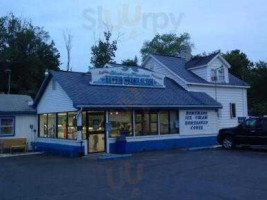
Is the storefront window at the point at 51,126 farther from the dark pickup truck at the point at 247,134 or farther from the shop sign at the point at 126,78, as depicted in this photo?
the dark pickup truck at the point at 247,134

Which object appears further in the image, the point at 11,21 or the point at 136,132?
the point at 11,21

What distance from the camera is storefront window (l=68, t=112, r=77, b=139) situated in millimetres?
21500

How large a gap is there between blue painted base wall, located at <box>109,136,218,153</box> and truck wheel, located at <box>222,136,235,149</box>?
8.89 ft

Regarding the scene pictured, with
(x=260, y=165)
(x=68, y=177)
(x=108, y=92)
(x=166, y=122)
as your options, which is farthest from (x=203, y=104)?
(x=68, y=177)

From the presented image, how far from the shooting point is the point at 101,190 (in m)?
10.8

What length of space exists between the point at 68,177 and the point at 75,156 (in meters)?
7.37

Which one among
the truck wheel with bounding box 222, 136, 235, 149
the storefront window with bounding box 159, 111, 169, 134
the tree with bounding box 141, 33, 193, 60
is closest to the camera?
the truck wheel with bounding box 222, 136, 235, 149

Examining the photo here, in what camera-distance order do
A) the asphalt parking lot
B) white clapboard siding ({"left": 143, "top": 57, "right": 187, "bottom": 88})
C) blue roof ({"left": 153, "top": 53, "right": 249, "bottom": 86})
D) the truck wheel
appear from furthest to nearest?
blue roof ({"left": 153, "top": 53, "right": 249, "bottom": 86}), white clapboard siding ({"left": 143, "top": 57, "right": 187, "bottom": 88}), the truck wheel, the asphalt parking lot

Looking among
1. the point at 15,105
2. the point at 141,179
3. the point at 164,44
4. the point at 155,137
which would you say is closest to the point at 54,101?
the point at 15,105

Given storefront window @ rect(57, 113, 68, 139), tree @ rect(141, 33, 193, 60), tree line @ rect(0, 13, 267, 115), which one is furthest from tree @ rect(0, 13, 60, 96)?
storefront window @ rect(57, 113, 68, 139)

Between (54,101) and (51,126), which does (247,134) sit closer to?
(54,101)

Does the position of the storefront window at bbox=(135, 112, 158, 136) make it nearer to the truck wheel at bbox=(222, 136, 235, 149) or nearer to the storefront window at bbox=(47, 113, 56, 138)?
the truck wheel at bbox=(222, 136, 235, 149)

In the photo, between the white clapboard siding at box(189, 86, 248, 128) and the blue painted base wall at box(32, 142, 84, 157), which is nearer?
the blue painted base wall at box(32, 142, 84, 157)

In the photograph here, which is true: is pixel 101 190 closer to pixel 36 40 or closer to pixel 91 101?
pixel 91 101
